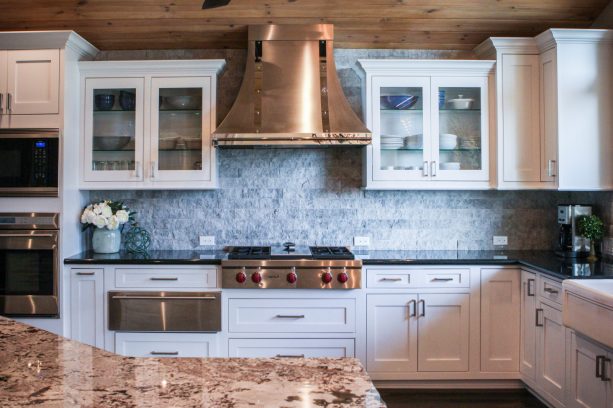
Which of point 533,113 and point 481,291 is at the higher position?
point 533,113

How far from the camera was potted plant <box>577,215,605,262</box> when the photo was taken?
3225 millimetres

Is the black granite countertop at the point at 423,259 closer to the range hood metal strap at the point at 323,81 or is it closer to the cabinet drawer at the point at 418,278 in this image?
the cabinet drawer at the point at 418,278

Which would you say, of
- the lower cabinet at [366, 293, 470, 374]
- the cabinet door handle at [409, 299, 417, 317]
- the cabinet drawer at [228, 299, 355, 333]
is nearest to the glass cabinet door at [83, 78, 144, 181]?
the cabinet drawer at [228, 299, 355, 333]

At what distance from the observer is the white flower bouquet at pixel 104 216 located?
11.2 ft

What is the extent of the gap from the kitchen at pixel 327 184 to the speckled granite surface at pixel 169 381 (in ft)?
6.47

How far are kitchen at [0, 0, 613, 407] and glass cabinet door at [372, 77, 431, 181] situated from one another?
14 mm

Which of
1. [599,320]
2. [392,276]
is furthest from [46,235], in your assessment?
[599,320]

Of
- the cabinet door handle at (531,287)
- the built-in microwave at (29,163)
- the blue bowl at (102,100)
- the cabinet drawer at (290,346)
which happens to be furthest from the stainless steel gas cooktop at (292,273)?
the blue bowl at (102,100)

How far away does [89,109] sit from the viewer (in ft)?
11.4

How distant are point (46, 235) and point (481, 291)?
291cm

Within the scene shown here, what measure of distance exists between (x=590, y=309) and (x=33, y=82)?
360cm

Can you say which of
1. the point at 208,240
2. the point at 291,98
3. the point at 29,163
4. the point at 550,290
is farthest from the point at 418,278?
the point at 29,163

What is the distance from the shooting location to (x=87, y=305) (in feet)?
10.6

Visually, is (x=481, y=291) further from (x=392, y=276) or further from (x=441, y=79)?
(x=441, y=79)
